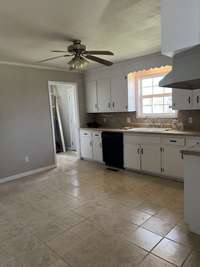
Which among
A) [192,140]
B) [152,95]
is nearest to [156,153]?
[192,140]

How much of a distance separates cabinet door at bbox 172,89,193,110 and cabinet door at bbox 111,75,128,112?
1234 millimetres

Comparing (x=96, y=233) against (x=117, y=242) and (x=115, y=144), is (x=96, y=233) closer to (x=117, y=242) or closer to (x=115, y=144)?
(x=117, y=242)

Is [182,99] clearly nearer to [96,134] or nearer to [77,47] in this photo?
[77,47]

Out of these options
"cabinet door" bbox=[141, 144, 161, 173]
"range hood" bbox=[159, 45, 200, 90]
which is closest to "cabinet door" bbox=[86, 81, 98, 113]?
"cabinet door" bbox=[141, 144, 161, 173]

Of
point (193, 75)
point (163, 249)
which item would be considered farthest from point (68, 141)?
point (193, 75)

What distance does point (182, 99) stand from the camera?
3672 mm

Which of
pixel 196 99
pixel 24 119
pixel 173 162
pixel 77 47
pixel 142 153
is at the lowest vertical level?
pixel 173 162

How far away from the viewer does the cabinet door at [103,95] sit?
16.6ft

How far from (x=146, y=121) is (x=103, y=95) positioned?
1356 millimetres

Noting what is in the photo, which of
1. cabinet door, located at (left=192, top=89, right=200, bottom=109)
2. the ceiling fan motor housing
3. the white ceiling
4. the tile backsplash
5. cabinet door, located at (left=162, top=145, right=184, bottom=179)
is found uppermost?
the white ceiling

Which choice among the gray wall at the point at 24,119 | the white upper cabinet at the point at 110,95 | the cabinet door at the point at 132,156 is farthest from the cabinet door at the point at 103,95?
the cabinet door at the point at 132,156

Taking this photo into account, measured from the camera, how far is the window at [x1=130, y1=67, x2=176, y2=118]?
436cm

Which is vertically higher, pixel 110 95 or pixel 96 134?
pixel 110 95

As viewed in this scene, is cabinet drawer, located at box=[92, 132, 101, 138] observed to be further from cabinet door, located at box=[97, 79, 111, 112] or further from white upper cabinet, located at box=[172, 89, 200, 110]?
white upper cabinet, located at box=[172, 89, 200, 110]
